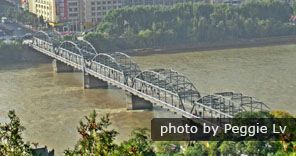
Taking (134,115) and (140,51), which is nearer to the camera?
(134,115)

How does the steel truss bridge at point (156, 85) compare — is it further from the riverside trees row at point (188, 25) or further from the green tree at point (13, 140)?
the green tree at point (13, 140)

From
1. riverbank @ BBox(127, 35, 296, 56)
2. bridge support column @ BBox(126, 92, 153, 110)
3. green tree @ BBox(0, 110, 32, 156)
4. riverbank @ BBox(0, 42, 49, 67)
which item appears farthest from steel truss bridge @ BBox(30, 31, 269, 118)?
green tree @ BBox(0, 110, 32, 156)

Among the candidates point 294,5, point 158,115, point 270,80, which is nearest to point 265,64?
point 270,80

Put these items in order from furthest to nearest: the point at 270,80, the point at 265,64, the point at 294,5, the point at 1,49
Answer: the point at 294,5 < the point at 1,49 < the point at 265,64 < the point at 270,80

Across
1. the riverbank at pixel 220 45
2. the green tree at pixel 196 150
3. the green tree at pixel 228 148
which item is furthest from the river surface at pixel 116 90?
the green tree at pixel 228 148

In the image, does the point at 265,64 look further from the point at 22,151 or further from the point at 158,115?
the point at 22,151

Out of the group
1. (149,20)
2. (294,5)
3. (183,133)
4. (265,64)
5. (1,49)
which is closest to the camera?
(183,133)

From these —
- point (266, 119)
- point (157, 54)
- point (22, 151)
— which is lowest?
point (157, 54)

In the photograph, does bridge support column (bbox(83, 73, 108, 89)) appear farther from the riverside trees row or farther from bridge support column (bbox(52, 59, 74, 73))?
the riverside trees row
